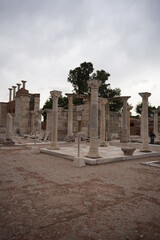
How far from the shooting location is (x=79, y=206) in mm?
3529

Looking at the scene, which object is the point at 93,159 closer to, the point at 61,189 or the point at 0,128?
the point at 61,189

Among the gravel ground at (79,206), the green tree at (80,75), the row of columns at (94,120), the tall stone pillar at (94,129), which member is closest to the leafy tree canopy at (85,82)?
the green tree at (80,75)

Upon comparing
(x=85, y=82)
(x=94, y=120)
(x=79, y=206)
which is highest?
(x=85, y=82)

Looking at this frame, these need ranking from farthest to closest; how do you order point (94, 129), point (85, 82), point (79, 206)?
point (85, 82) < point (94, 129) < point (79, 206)

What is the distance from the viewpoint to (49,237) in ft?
8.20

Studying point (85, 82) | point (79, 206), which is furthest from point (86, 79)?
point (79, 206)

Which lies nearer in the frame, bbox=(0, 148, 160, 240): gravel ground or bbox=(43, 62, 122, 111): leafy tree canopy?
bbox=(0, 148, 160, 240): gravel ground

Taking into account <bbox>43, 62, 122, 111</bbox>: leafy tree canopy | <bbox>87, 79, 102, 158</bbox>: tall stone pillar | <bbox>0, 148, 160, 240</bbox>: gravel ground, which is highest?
<bbox>43, 62, 122, 111</bbox>: leafy tree canopy

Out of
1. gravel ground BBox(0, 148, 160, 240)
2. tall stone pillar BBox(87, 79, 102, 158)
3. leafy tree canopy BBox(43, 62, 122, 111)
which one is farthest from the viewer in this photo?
leafy tree canopy BBox(43, 62, 122, 111)

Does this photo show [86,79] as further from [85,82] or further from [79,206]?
[79,206]

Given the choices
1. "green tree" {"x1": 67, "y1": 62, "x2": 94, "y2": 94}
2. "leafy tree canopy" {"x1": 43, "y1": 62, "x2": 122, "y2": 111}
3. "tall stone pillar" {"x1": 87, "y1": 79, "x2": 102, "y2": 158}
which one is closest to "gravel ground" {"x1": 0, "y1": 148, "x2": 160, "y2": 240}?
"tall stone pillar" {"x1": 87, "y1": 79, "x2": 102, "y2": 158}

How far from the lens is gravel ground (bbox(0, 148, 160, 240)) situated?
2646 millimetres

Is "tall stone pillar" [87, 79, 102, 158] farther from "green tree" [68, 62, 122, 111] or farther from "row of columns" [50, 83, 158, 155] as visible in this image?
"green tree" [68, 62, 122, 111]

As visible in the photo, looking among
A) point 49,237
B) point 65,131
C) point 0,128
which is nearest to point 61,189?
point 49,237
